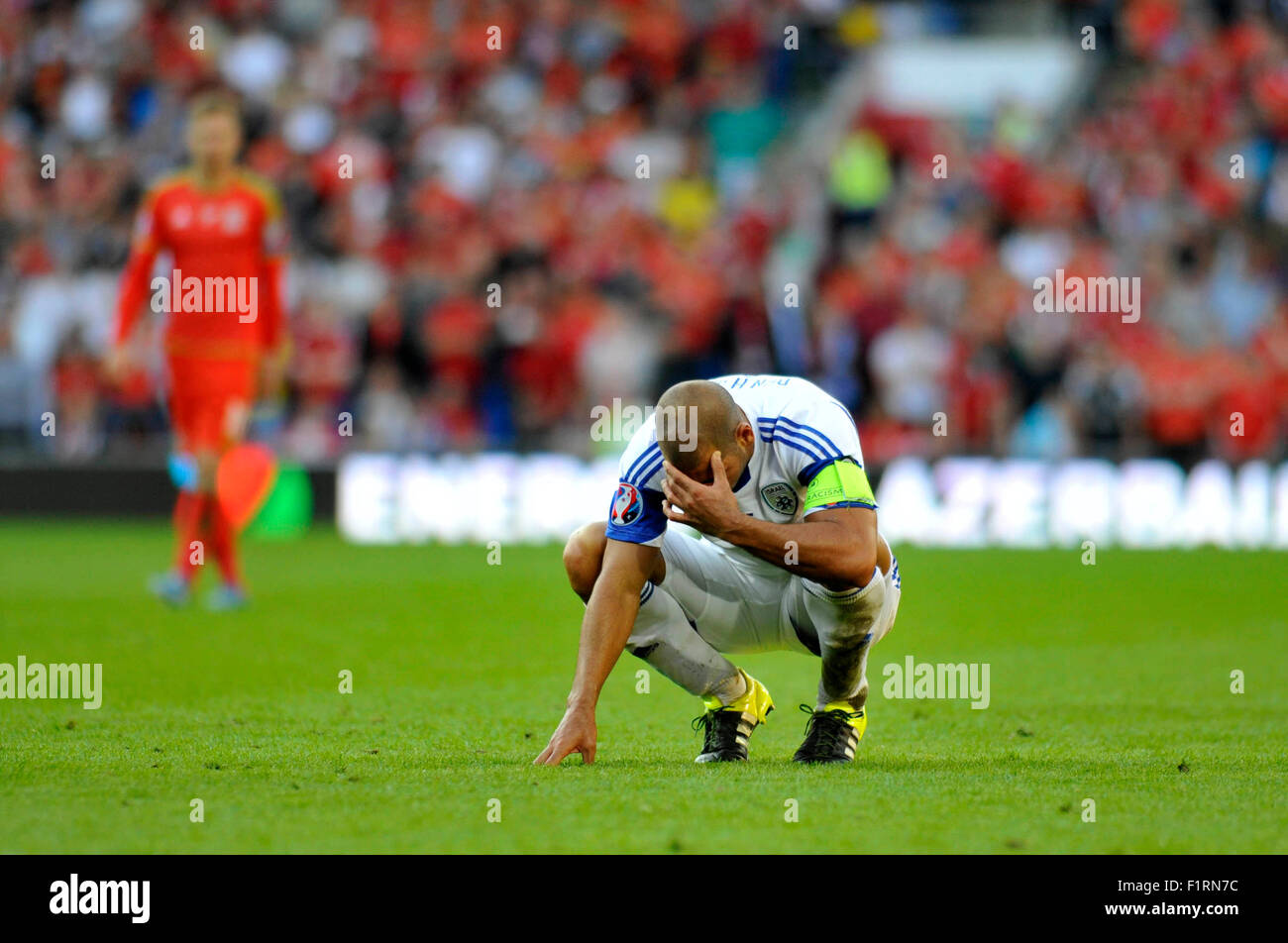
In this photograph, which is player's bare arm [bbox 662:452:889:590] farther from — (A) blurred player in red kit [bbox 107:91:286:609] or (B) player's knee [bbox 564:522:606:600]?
(A) blurred player in red kit [bbox 107:91:286:609]

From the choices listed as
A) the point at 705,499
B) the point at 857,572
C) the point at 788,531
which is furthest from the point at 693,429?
the point at 857,572

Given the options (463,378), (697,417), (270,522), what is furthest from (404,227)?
(697,417)

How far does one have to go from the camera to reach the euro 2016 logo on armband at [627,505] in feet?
18.4

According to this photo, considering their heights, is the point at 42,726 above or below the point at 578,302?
below


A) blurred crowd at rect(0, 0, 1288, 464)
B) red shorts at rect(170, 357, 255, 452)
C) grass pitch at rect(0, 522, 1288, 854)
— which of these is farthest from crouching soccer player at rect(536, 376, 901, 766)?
blurred crowd at rect(0, 0, 1288, 464)

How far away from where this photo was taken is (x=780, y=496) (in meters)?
5.69

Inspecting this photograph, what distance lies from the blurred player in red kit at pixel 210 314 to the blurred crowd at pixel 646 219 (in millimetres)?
5631

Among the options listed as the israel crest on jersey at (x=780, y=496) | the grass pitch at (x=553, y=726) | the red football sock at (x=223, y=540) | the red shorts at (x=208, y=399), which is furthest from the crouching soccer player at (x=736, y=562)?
the red shorts at (x=208, y=399)

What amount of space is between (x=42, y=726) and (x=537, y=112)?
48.7ft

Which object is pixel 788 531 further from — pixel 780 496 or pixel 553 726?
pixel 553 726

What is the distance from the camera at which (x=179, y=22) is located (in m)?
21.5

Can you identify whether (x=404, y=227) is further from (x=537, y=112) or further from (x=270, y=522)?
(x=270, y=522)

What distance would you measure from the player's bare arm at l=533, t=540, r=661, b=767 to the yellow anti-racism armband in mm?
549

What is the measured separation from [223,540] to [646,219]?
935 centimetres
